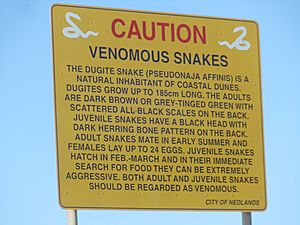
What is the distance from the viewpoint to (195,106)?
9258mm

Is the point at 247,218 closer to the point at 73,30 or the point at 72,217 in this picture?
the point at 72,217

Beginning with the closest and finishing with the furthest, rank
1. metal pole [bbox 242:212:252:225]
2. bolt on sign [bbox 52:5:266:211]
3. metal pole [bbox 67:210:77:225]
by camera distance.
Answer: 1. metal pole [bbox 67:210:77:225]
2. bolt on sign [bbox 52:5:266:211]
3. metal pole [bbox 242:212:252:225]

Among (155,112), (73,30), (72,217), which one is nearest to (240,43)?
(155,112)

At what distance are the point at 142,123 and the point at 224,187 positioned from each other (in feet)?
3.13

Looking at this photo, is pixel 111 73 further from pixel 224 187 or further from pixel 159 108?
pixel 224 187

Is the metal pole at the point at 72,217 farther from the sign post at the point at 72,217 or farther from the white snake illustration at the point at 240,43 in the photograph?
the white snake illustration at the point at 240,43

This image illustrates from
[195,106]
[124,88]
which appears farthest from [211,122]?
[124,88]

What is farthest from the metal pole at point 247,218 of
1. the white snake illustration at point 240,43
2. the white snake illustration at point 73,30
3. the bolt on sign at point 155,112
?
the white snake illustration at point 73,30

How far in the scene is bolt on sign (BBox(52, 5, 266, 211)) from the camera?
8.84 m

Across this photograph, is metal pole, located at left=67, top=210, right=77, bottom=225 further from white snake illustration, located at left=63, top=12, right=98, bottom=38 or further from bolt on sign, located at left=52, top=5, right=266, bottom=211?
white snake illustration, located at left=63, top=12, right=98, bottom=38

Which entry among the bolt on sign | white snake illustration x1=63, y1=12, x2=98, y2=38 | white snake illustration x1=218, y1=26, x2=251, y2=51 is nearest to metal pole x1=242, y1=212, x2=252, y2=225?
the bolt on sign

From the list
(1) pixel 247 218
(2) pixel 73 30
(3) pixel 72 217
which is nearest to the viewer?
(3) pixel 72 217

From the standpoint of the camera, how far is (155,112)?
29.8 feet

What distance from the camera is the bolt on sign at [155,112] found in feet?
29.0
